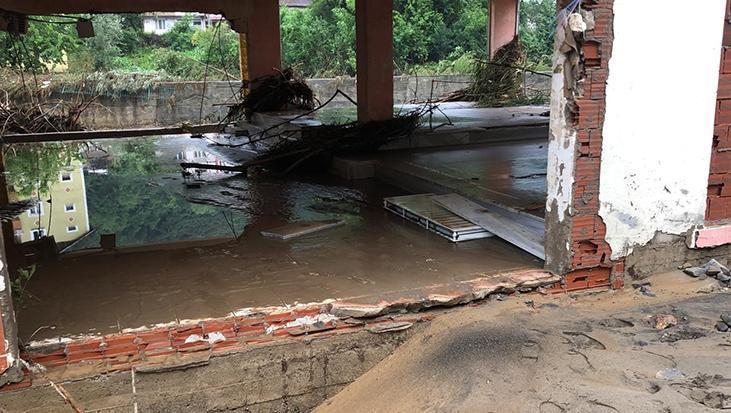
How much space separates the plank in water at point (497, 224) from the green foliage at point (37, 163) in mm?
4332

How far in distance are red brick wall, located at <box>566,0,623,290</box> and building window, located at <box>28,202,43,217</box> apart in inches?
179

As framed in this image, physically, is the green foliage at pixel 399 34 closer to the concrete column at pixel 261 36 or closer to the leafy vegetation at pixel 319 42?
the leafy vegetation at pixel 319 42

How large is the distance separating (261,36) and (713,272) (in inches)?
407

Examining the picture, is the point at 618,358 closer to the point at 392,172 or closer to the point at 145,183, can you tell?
the point at 392,172

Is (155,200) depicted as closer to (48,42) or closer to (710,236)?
(710,236)

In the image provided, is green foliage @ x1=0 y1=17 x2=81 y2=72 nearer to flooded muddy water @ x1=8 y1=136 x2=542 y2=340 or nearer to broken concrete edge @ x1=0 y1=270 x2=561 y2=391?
flooded muddy water @ x1=8 y1=136 x2=542 y2=340

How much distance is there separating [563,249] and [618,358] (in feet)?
2.74

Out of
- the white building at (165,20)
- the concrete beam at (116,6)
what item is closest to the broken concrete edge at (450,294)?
the concrete beam at (116,6)

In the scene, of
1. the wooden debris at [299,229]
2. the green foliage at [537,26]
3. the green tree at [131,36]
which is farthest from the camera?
the green tree at [131,36]

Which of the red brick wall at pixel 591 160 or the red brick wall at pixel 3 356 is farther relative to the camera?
the red brick wall at pixel 591 160

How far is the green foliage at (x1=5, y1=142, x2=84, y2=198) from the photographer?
685 cm

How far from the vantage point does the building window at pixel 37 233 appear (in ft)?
15.6

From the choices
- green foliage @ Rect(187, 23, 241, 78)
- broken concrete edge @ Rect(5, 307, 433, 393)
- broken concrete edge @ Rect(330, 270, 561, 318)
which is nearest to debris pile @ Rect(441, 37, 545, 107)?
broken concrete edge @ Rect(330, 270, 561, 318)

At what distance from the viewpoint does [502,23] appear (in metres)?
15.0
